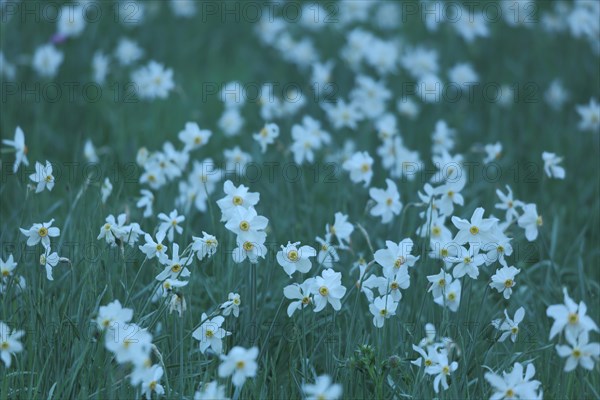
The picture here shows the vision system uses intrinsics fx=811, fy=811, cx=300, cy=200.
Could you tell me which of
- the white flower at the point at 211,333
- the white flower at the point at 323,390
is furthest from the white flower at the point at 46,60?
the white flower at the point at 323,390

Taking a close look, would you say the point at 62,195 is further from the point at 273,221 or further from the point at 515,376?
the point at 515,376

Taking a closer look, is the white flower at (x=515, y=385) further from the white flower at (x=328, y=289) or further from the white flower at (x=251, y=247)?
the white flower at (x=251, y=247)

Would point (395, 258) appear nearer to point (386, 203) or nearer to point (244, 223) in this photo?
point (244, 223)

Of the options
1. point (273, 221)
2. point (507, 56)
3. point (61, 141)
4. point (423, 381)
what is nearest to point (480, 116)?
point (507, 56)

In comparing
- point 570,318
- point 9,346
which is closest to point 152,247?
point 9,346

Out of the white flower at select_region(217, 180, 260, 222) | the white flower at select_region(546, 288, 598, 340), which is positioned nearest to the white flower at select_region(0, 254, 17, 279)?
the white flower at select_region(217, 180, 260, 222)

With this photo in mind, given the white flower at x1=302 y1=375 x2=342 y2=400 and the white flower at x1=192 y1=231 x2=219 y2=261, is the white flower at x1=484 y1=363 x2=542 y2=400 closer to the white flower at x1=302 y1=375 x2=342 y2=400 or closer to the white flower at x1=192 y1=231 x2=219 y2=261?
the white flower at x1=302 y1=375 x2=342 y2=400
